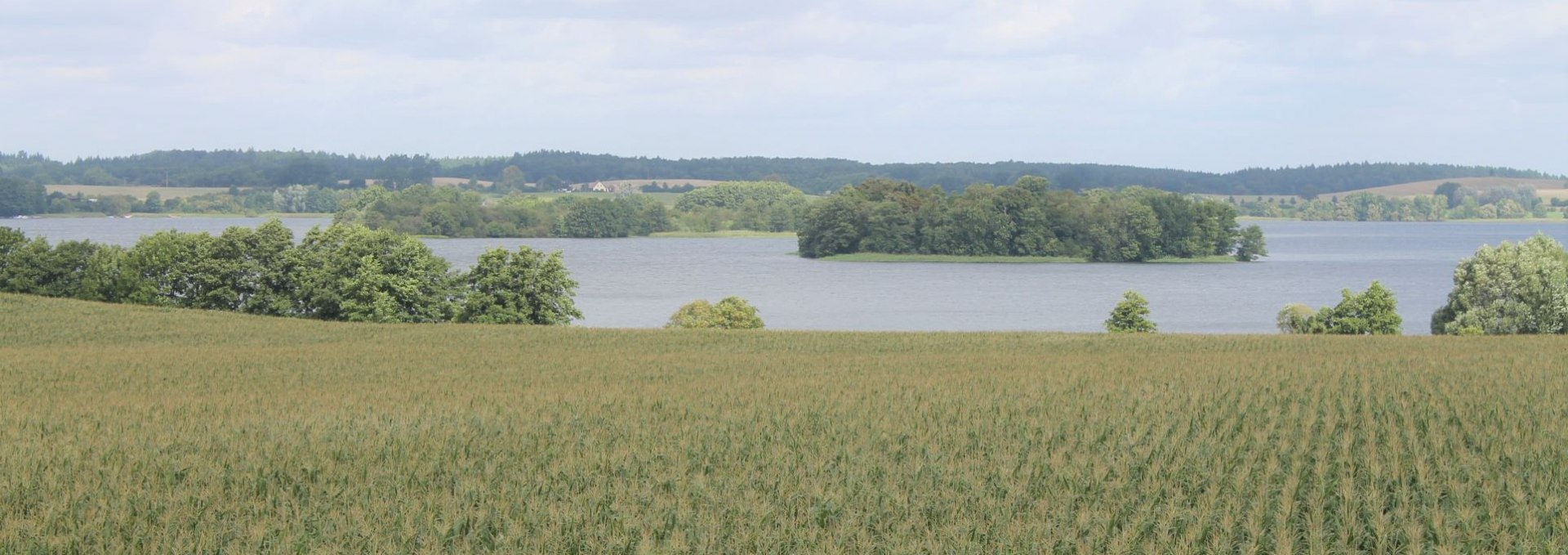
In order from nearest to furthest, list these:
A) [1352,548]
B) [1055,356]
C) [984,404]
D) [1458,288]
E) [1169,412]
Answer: [1352,548] → [1169,412] → [984,404] → [1055,356] → [1458,288]

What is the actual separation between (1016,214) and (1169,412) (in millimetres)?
156270

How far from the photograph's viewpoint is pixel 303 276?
61.1 meters

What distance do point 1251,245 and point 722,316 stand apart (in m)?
123

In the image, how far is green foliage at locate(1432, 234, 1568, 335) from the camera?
5753 centimetres

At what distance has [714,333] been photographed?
1736 inches

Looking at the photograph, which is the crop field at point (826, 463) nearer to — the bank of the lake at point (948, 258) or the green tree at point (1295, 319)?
the green tree at point (1295, 319)

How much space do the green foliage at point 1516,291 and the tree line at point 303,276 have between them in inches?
1552

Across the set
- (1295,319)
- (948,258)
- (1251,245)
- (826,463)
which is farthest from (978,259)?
(826,463)

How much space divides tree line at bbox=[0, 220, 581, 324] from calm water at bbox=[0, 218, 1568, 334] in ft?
83.8

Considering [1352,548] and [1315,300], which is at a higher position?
[1352,548]

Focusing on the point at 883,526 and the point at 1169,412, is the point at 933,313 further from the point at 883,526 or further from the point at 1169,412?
the point at 883,526

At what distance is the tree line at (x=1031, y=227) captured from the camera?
168375mm

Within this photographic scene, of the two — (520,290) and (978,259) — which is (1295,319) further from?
(978,259)

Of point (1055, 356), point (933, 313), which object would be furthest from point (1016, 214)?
point (1055, 356)
